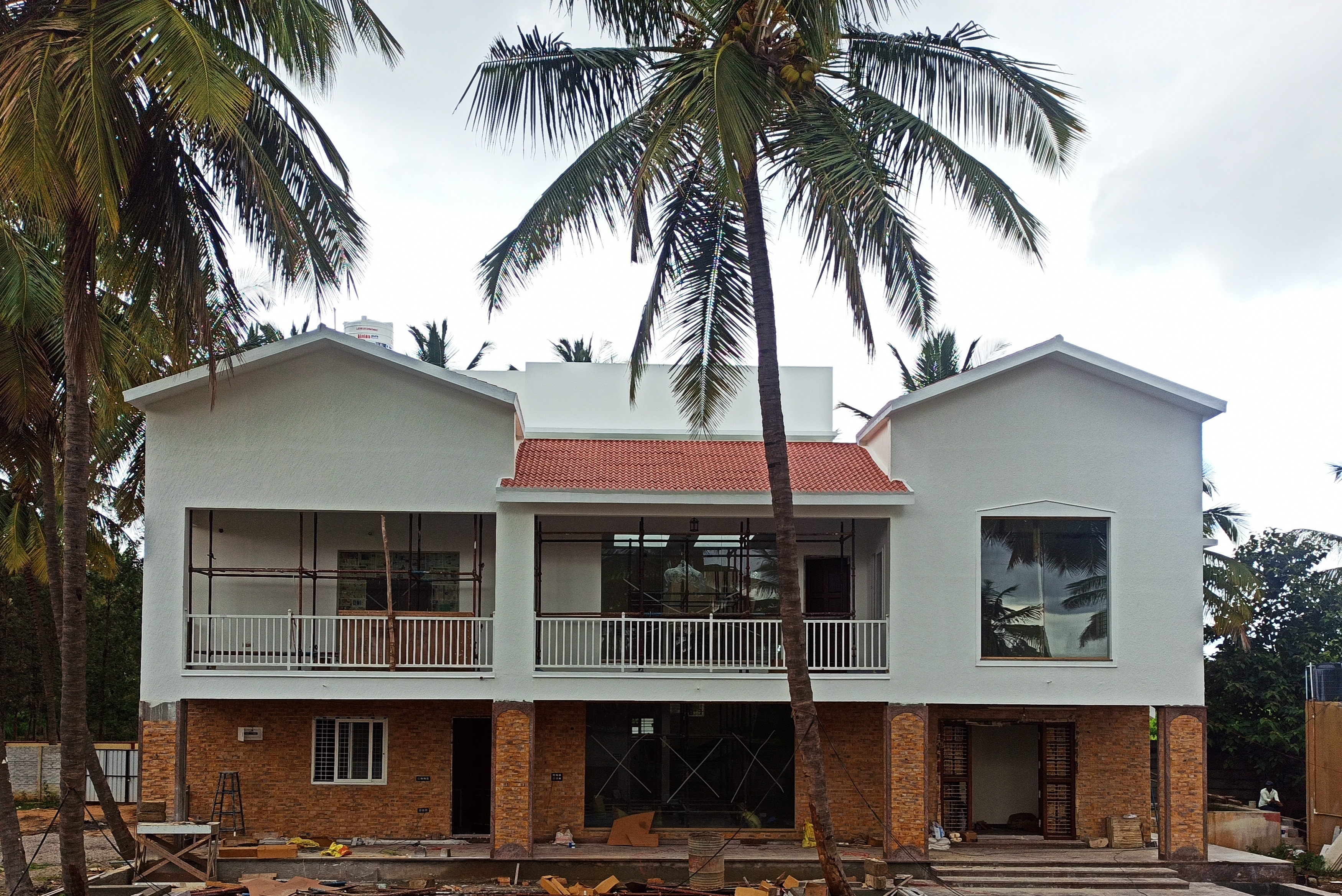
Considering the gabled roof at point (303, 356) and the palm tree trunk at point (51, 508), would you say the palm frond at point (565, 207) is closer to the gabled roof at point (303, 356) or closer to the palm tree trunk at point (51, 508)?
the gabled roof at point (303, 356)

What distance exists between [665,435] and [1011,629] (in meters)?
7.73

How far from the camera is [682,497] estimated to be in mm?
17688

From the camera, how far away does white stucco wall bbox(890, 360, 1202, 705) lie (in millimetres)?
17672

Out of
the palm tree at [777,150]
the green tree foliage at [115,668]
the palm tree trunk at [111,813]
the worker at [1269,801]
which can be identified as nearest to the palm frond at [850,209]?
the palm tree at [777,150]

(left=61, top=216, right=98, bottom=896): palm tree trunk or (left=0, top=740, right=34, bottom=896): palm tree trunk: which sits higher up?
(left=61, top=216, right=98, bottom=896): palm tree trunk

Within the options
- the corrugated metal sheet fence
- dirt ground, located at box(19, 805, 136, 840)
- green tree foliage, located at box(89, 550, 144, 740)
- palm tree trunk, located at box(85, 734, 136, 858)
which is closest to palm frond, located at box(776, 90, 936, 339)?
palm tree trunk, located at box(85, 734, 136, 858)

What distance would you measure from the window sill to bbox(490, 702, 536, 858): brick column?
6.89 m

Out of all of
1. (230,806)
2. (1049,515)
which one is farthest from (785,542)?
(230,806)

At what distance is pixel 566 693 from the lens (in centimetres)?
1756

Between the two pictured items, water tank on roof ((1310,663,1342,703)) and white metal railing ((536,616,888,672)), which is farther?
water tank on roof ((1310,663,1342,703))

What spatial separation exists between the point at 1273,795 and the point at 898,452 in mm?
11654

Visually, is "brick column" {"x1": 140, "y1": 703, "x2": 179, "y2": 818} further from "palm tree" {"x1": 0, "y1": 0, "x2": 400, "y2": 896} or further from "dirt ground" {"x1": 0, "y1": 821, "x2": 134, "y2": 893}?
"palm tree" {"x1": 0, "y1": 0, "x2": 400, "y2": 896}

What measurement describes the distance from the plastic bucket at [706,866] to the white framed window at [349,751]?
547cm

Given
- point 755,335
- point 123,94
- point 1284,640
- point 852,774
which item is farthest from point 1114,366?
point 123,94
